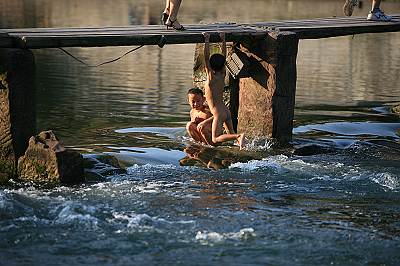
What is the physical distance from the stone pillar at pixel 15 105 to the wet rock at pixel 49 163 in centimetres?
22

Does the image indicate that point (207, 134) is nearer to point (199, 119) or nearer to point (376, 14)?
point (199, 119)

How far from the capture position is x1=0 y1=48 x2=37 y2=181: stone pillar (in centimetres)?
582

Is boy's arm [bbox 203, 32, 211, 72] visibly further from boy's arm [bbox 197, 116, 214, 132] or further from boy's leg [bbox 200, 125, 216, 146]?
boy's leg [bbox 200, 125, 216, 146]

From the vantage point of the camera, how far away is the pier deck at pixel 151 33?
6090 mm

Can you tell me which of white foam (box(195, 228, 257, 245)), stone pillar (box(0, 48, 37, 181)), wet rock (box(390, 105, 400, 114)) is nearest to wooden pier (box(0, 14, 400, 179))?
stone pillar (box(0, 48, 37, 181))

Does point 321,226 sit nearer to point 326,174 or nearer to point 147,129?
point 326,174

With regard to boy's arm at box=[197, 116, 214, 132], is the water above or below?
below

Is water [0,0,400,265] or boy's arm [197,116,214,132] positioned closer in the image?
water [0,0,400,265]

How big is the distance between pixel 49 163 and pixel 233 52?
376 cm

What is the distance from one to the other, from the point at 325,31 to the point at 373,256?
5.55m

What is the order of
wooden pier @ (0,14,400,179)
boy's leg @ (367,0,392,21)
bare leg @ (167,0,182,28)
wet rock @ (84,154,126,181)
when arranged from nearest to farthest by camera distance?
wooden pier @ (0,14,400,179), wet rock @ (84,154,126,181), bare leg @ (167,0,182,28), boy's leg @ (367,0,392,21)

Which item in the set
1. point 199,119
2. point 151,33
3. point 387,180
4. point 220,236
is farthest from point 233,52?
point 220,236

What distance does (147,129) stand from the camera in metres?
9.03

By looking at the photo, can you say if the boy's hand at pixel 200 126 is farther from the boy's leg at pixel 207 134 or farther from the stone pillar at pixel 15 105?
the stone pillar at pixel 15 105
